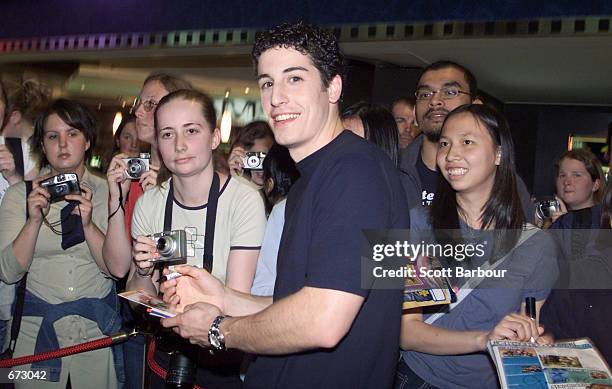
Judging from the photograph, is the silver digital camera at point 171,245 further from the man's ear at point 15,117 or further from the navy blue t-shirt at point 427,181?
the man's ear at point 15,117

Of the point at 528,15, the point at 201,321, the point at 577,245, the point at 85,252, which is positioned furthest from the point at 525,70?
the point at 201,321

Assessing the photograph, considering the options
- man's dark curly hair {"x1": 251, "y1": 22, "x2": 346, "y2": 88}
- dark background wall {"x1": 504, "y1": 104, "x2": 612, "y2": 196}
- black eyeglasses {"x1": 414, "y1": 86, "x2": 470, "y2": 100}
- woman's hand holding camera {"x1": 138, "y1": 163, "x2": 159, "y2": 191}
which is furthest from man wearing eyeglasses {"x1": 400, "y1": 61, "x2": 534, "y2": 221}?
dark background wall {"x1": 504, "y1": 104, "x2": 612, "y2": 196}

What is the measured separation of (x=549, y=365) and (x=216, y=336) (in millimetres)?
886

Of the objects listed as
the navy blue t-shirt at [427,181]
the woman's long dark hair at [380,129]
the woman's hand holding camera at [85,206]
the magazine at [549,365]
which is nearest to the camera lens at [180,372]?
the woman's hand holding camera at [85,206]

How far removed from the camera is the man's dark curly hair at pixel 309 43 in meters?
1.64

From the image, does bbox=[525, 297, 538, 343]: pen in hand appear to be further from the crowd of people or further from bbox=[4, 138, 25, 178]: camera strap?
bbox=[4, 138, 25, 178]: camera strap

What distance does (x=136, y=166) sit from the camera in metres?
2.86

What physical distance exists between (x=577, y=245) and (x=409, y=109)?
1.81m

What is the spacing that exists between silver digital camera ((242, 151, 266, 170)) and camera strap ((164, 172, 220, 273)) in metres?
0.67

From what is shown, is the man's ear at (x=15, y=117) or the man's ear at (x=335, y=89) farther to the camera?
the man's ear at (x=15, y=117)

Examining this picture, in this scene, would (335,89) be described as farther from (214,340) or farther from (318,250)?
(214,340)

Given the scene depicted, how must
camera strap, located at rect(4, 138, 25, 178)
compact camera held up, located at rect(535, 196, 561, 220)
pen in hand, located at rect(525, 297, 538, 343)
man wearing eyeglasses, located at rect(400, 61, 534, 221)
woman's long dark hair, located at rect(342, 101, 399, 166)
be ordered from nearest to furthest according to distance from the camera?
pen in hand, located at rect(525, 297, 538, 343) → woman's long dark hair, located at rect(342, 101, 399, 166) → man wearing eyeglasses, located at rect(400, 61, 534, 221) → compact camera held up, located at rect(535, 196, 561, 220) → camera strap, located at rect(4, 138, 25, 178)

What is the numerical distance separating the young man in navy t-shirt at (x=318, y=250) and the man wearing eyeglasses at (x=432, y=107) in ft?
4.39

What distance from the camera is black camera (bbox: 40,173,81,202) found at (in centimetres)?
275
